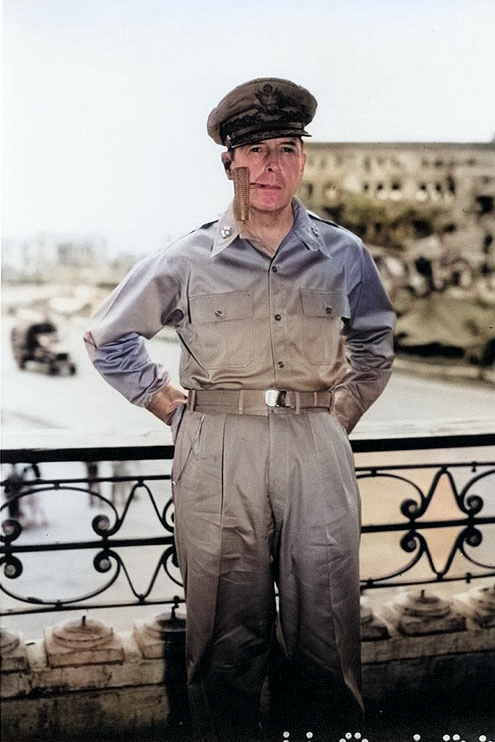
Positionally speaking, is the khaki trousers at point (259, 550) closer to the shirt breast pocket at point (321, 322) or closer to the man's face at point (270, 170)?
the shirt breast pocket at point (321, 322)

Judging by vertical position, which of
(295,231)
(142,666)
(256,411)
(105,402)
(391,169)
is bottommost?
(105,402)

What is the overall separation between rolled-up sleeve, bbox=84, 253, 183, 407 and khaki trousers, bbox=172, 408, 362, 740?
18 centimetres

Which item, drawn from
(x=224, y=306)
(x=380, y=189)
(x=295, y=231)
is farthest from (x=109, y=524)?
(x=380, y=189)

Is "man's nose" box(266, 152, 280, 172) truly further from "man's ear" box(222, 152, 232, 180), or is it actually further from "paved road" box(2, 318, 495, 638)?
"paved road" box(2, 318, 495, 638)

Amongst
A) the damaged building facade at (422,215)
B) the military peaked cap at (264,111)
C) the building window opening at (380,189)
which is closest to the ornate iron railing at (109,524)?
the military peaked cap at (264,111)

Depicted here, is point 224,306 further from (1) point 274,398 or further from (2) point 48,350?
(2) point 48,350

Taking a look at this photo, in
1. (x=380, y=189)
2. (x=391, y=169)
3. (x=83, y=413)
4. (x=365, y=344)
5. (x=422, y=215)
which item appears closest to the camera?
(x=365, y=344)

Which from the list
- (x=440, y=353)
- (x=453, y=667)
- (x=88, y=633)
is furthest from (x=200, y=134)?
(x=440, y=353)

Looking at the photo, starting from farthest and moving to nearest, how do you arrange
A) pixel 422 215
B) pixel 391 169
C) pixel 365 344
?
pixel 422 215 < pixel 391 169 < pixel 365 344

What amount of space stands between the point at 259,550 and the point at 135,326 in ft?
2.24

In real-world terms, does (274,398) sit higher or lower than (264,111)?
lower

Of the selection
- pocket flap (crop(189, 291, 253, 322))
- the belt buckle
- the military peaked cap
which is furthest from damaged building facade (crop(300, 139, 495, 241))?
the belt buckle

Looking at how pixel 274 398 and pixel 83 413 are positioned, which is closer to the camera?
pixel 274 398

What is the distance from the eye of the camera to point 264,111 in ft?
6.30
